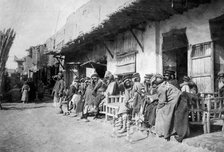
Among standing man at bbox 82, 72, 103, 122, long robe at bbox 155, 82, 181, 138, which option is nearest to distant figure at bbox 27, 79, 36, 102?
standing man at bbox 82, 72, 103, 122

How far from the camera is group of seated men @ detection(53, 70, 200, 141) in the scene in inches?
200

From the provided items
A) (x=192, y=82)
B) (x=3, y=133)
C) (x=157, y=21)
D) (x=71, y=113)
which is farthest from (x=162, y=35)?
(x=3, y=133)

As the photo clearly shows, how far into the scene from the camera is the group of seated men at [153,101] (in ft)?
16.7

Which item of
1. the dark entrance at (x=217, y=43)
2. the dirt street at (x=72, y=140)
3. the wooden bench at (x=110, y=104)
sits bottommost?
the dirt street at (x=72, y=140)

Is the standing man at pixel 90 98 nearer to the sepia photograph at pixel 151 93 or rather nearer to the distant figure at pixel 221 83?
the sepia photograph at pixel 151 93

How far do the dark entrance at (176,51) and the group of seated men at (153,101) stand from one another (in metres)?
1.08

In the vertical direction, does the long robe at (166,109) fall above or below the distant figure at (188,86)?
below

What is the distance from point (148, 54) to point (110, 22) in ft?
6.23

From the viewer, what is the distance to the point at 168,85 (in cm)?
544

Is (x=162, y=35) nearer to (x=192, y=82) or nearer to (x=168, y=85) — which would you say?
(x=192, y=82)

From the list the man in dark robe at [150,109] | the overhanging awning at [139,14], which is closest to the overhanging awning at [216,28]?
the overhanging awning at [139,14]

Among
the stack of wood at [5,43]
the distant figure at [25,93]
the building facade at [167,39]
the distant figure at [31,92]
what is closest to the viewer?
the building facade at [167,39]

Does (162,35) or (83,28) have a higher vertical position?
(83,28)

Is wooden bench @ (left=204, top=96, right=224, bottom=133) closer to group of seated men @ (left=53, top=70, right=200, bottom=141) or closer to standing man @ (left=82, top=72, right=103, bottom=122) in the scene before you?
group of seated men @ (left=53, top=70, right=200, bottom=141)
